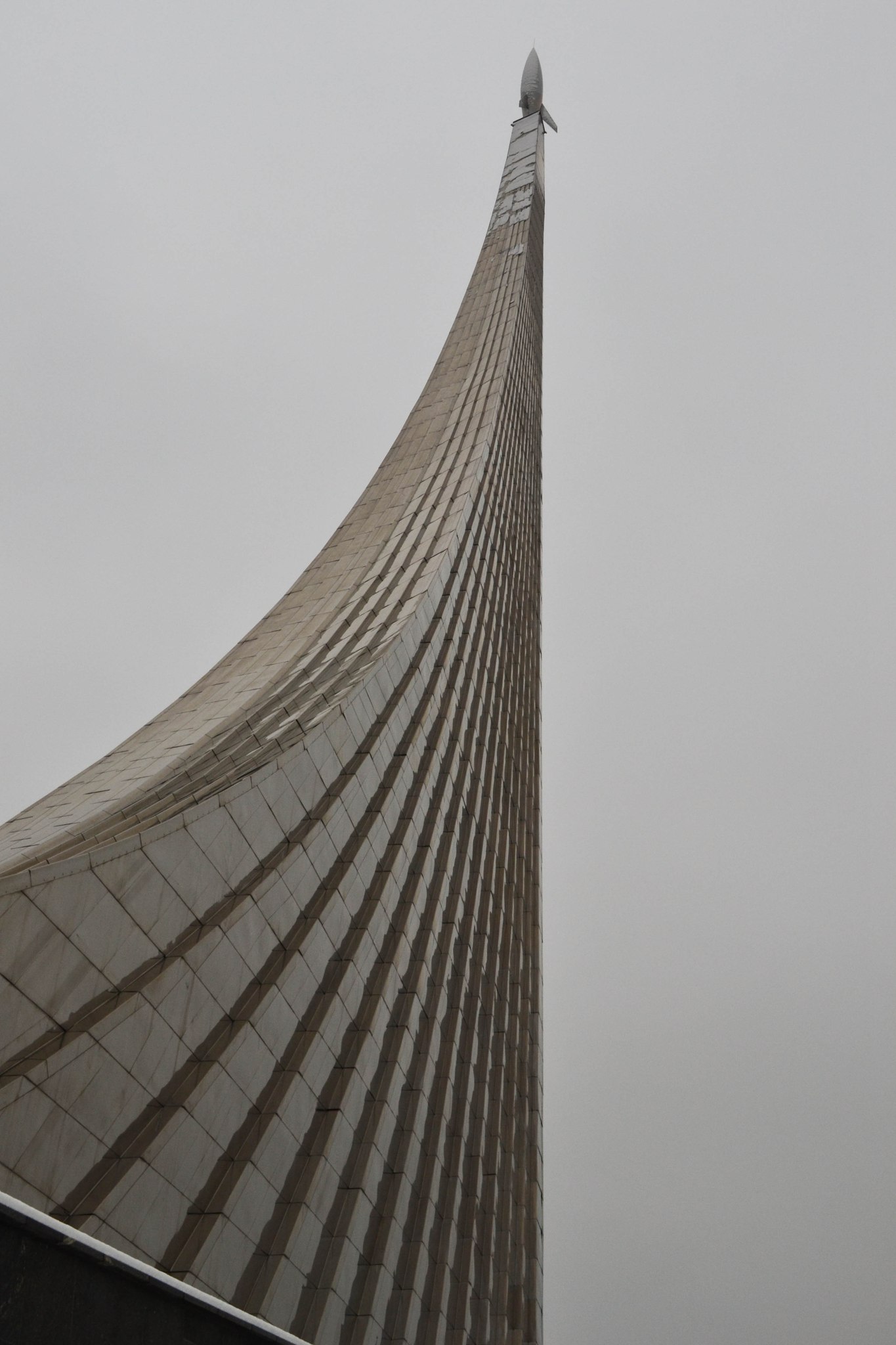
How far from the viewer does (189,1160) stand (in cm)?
984

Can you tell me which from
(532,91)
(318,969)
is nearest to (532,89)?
(532,91)

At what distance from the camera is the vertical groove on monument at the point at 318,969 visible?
9117 mm

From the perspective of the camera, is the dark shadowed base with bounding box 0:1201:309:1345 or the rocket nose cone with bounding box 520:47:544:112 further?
the rocket nose cone with bounding box 520:47:544:112

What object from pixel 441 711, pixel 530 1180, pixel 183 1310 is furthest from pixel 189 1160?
pixel 530 1180

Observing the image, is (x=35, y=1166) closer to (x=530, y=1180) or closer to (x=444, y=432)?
(x=530, y=1180)

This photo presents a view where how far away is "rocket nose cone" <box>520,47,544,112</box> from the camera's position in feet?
190

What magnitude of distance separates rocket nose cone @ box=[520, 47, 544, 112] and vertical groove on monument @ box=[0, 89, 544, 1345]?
3594 centimetres

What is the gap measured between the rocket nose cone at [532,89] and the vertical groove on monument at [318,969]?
118 ft

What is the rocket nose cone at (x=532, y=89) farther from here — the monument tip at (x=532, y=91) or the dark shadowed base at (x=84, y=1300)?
the dark shadowed base at (x=84, y=1300)

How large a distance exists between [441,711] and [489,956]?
579 centimetres

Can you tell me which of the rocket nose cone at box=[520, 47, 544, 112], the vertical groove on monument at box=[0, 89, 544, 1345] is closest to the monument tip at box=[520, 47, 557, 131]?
the rocket nose cone at box=[520, 47, 544, 112]

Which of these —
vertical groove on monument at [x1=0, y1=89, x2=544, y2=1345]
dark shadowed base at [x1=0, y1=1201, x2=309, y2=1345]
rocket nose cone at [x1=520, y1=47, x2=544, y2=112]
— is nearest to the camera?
dark shadowed base at [x1=0, y1=1201, x2=309, y2=1345]

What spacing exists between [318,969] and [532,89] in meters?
57.3

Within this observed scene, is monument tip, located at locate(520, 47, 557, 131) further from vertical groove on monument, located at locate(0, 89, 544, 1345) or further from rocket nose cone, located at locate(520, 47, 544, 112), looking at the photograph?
vertical groove on monument, located at locate(0, 89, 544, 1345)
